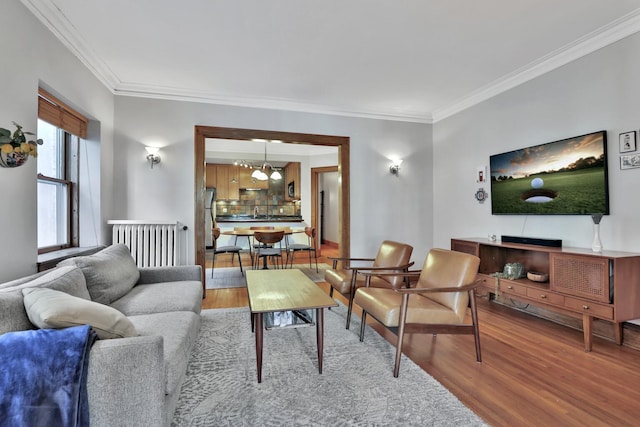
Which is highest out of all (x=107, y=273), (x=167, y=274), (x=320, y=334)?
(x=107, y=273)

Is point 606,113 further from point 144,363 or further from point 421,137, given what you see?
point 144,363

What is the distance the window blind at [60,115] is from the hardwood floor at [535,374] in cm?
356

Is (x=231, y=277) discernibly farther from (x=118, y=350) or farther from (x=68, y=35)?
(x=118, y=350)

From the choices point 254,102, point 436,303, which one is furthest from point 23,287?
point 254,102

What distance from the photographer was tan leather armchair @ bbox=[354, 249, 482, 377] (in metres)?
2.23

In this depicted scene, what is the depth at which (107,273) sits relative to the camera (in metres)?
2.37

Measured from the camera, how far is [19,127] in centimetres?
206

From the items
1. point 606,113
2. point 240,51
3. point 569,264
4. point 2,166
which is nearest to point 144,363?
point 2,166

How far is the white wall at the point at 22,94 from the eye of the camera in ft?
6.87

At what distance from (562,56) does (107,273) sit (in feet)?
15.2

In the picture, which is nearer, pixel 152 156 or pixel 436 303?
pixel 436 303

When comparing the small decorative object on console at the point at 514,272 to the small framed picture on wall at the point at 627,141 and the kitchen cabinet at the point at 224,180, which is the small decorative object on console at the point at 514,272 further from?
the kitchen cabinet at the point at 224,180

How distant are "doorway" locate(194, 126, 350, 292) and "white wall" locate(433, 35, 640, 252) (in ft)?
5.17

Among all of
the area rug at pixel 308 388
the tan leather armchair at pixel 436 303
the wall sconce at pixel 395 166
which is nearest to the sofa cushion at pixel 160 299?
the area rug at pixel 308 388
